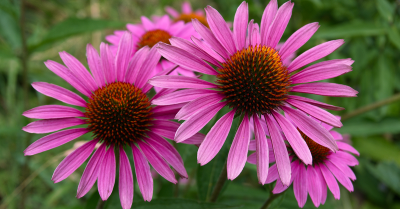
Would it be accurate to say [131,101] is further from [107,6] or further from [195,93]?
[107,6]

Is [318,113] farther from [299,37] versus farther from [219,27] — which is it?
A: [219,27]

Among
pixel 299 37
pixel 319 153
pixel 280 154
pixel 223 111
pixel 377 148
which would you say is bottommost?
pixel 377 148

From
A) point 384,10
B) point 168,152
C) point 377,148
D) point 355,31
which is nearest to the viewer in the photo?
point 168,152

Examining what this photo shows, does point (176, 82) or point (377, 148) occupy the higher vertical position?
point (176, 82)

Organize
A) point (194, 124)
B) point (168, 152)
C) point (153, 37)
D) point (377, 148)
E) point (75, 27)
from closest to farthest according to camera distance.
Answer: point (194, 124) → point (168, 152) → point (153, 37) → point (75, 27) → point (377, 148)

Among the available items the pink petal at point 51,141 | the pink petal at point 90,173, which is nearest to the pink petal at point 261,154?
the pink petal at point 90,173

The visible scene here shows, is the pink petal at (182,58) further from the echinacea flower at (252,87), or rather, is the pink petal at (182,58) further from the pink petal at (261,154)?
the pink petal at (261,154)

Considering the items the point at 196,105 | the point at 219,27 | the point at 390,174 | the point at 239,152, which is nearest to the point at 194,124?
the point at 196,105
